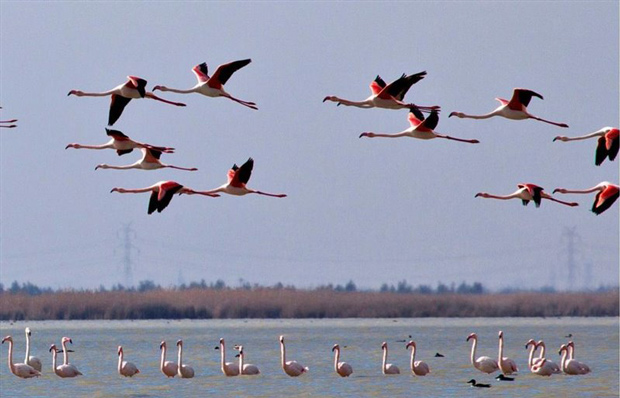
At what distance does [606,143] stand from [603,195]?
0.54 meters

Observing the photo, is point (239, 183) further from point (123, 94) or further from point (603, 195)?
point (603, 195)

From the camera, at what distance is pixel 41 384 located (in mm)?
30625

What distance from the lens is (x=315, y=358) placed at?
38938 mm

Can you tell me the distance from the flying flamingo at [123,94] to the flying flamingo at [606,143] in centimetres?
453

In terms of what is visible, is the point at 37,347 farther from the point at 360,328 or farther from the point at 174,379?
the point at 360,328

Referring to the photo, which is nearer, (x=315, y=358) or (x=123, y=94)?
(x=123, y=94)

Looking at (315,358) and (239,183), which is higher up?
(239,183)

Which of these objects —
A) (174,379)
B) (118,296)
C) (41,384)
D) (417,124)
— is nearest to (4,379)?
(41,384)

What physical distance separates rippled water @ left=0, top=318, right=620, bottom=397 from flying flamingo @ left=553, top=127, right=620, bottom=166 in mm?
12653

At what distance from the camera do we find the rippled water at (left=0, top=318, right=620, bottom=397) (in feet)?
94.7

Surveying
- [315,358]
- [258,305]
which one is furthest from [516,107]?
[258,305]

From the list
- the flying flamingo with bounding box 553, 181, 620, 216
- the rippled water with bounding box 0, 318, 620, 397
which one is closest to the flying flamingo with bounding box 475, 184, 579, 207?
the flying flamingo with bounding box 553, 181, 620, 216

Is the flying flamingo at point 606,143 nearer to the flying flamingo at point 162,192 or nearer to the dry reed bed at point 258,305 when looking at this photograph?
the flying flamingo at point 162,192

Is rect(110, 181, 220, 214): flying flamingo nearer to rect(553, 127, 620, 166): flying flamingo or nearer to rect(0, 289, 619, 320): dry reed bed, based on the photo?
rect(553, 127, 620, 166): flying flamingo
